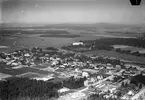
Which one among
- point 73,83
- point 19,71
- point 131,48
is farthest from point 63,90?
point 131,48

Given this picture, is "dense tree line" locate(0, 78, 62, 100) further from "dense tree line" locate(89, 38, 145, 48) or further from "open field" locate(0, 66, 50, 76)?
"dense tree line" locate(89, 38, 145, 48)

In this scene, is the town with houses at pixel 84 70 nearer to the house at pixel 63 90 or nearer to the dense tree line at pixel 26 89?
the house at pixel 63 90

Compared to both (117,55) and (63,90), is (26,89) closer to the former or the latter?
(63,90)

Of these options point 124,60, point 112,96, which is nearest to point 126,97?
point 112,96

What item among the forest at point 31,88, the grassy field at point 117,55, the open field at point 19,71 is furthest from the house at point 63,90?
the grassy field at point 117,55

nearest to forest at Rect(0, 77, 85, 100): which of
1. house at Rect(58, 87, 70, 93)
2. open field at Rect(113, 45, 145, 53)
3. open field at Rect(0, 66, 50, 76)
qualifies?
house at Rect(58, 87, 70, 93)
